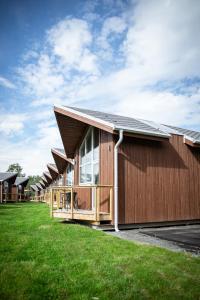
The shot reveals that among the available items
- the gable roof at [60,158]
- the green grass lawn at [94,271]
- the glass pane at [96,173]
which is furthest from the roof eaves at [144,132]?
the gable roof at [60,158]

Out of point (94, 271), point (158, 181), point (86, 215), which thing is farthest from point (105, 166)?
point (94, 271)

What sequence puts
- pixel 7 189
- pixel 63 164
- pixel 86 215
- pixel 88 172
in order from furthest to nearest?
pixel 7 189 → pixel 63 164 → pixel 88 172 → pixel 86 215

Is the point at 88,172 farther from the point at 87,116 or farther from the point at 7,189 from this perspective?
the point at 7,189

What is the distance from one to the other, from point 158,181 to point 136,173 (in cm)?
88

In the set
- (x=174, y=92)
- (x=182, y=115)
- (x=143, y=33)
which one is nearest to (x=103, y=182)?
(x=143, y=33)

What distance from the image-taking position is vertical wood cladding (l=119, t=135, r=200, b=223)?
294 inches

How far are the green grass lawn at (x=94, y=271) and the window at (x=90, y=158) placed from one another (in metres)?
4.09

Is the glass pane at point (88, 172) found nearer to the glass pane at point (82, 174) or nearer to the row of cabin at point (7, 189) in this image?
the glass pane at point (82, 174)

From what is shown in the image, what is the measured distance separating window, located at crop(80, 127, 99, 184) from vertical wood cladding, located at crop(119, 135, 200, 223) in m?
1.55

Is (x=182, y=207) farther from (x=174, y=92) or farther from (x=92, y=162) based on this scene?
(x=174, y=92)

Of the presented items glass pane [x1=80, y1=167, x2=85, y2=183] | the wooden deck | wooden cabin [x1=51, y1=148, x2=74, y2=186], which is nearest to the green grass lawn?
the wooden deck

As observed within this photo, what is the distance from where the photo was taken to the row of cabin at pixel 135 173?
7262 millimetres

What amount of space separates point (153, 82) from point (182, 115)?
7175 millimetres

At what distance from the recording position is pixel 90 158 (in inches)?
377
